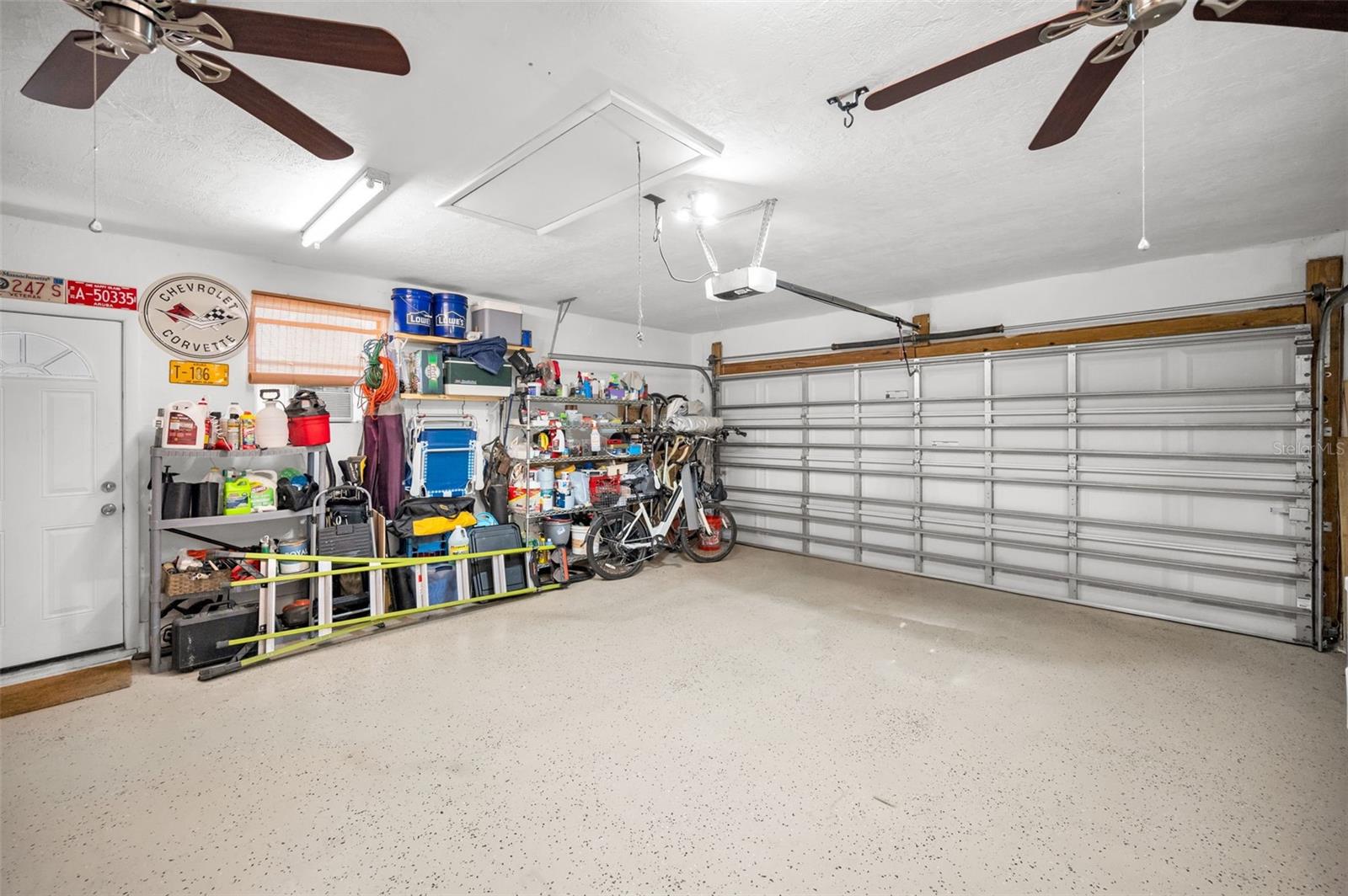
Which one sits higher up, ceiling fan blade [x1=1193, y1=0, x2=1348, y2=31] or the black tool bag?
ceiling fan blade [x1=1193, y1=0, x2=1348, y2=31]

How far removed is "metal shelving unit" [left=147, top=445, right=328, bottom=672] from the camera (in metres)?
3.23

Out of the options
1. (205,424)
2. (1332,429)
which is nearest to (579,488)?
(205,424)

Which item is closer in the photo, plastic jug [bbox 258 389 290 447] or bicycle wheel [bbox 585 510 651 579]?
plastic jug [bbox 258 389 290 447]

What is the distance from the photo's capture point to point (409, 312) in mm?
4543

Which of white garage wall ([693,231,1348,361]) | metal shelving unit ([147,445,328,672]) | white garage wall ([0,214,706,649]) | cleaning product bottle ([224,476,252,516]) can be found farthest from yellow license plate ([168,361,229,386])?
white garage wall ([693,231,1348,361])

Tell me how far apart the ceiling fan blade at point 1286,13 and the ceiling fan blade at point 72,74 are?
2.72m

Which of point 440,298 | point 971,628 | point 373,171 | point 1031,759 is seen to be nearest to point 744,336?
point 440,298

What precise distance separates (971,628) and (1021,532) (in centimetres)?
146

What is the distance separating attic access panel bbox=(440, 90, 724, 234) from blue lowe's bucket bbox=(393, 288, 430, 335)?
173 centimetres

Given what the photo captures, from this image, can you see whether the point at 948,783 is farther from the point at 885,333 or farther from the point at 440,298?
the point at 440,298

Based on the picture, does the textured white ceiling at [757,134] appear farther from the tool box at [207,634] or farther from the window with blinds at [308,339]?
the tool box at [207,634]

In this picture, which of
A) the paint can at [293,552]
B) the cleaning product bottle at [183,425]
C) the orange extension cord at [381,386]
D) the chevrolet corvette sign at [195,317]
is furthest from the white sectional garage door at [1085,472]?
the cleaning product bottle at [183,425]

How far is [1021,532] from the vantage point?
15.9 ft

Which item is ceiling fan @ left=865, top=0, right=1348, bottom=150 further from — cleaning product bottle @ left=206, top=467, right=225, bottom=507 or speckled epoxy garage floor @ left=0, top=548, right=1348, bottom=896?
cleaning product bottle @ left=206, top=467, right=225, bottom=507
